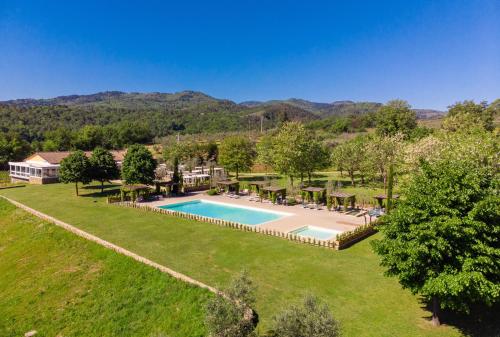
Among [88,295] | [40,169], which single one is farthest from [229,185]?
[40,169]

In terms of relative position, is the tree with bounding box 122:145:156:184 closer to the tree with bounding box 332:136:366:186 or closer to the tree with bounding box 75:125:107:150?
the tree with bounding box 332:136:366:186

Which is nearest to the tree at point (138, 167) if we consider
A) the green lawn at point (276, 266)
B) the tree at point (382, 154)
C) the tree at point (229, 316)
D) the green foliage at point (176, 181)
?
the green foliage at point (176, 181)

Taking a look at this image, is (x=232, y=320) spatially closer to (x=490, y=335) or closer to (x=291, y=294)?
(x=291, y=294)

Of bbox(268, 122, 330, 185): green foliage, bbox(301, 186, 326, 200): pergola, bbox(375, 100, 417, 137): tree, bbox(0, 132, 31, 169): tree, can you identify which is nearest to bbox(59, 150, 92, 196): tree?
bbox(268, 122, 330, 185): green foliage

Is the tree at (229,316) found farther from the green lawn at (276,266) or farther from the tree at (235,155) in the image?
the tree at (235,155)

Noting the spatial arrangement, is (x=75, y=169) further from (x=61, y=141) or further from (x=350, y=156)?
(x=61, y=141)
